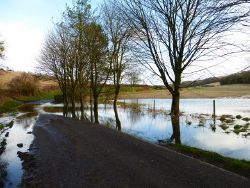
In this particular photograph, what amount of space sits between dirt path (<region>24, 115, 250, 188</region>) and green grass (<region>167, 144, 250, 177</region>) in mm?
641

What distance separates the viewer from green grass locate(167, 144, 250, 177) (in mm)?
12118

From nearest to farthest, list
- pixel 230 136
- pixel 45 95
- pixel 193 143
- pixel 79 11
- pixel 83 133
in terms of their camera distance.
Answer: pixel 193 143, pixel 230 136, pixel 83 133, pixel 79 11, pixel 45 95

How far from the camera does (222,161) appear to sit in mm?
13391

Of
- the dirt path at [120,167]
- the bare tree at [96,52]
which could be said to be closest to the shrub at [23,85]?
the bare tree at [96,52]

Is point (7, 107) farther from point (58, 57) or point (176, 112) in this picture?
point (176, 112)

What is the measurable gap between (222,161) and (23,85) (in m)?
84.2

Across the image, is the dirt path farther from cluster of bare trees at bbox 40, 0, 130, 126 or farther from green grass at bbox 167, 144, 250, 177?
cluster of bare trees at bbox 40, 0, 130, 126

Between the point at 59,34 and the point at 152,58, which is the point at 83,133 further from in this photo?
the point at 59,34

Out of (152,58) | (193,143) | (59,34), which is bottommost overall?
(193,143)

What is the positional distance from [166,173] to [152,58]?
51.4ft

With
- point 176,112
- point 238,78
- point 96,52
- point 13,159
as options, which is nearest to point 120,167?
point 13,159

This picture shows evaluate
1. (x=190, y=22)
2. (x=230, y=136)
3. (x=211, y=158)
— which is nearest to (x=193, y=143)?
(x=230, y=136)

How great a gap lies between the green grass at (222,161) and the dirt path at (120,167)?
64 centimetres

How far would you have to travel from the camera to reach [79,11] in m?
39.8
